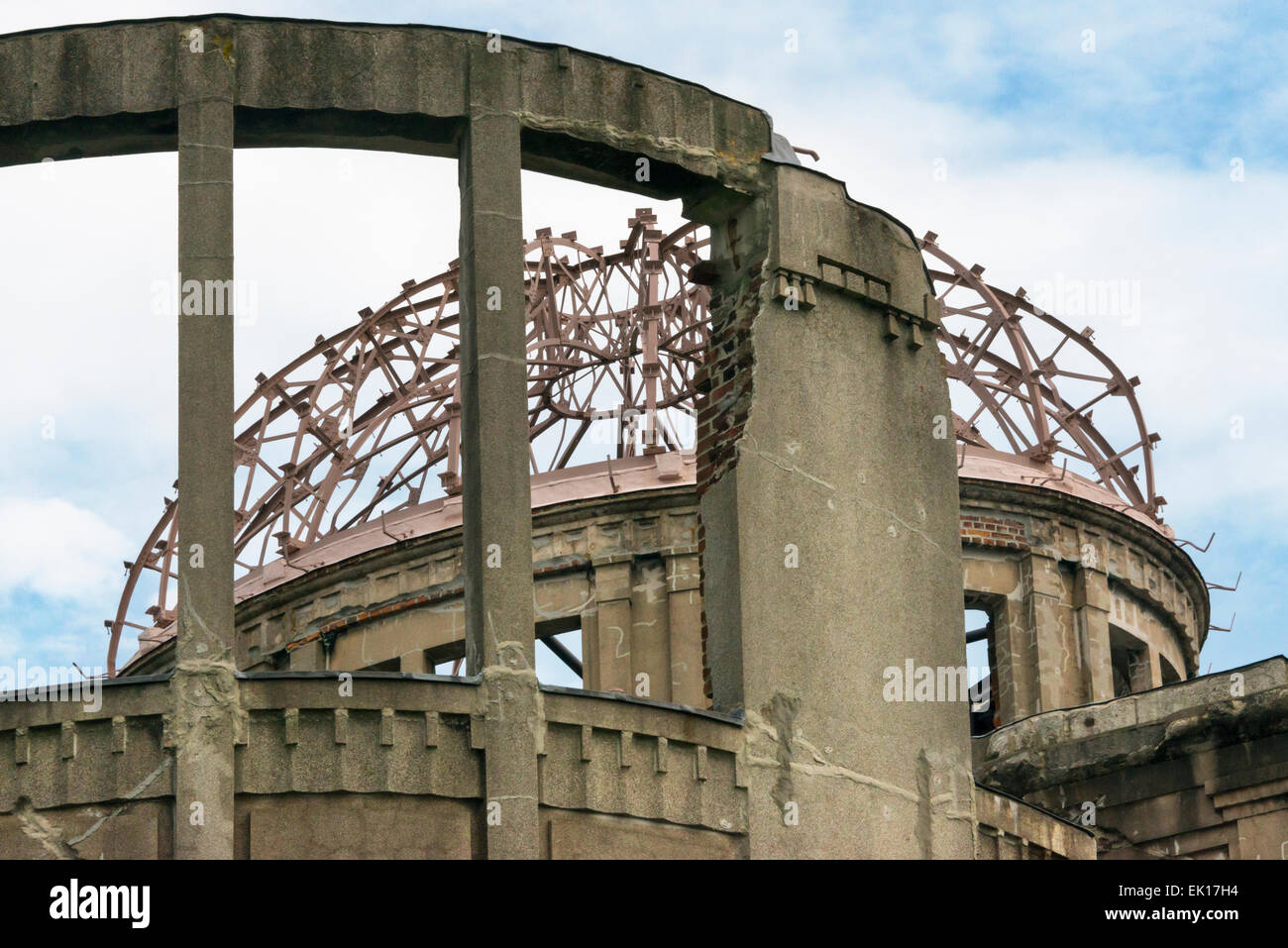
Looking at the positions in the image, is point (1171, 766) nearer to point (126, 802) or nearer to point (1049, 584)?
point (1049, 584)

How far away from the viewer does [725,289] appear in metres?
16.8

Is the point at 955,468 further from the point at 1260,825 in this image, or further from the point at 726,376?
the point at 1260,825

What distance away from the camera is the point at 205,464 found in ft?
48.4

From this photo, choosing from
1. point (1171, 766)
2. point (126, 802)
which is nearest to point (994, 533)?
point (1171, 766)

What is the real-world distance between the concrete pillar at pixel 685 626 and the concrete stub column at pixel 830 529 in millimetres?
10105

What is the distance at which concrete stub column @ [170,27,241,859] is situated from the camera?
14.1 m

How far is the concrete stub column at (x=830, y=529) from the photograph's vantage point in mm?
15461

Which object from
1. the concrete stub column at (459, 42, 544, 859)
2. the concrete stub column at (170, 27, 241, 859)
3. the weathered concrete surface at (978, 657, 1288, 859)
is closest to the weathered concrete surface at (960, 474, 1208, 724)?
the weathered concrete surface at (978, 657, 1288, 859)

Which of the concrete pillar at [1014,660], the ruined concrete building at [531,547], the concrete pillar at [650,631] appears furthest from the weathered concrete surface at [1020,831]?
the concrete pillar at [1014,660]

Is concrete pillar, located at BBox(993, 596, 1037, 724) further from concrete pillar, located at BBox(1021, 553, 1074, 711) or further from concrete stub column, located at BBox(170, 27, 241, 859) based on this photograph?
concrete stub column, located at BBox(170, 27, 241, 859)

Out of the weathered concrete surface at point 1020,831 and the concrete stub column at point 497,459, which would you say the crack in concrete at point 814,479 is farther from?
the weathered concrete surface at point 1020,831

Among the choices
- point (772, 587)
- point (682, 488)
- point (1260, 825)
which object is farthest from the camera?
point (682, 488)
